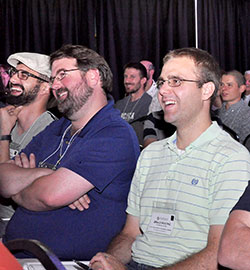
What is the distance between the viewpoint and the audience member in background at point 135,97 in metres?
5.80

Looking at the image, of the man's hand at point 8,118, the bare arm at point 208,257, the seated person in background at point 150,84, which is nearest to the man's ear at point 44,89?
the man's hand at point 8,118

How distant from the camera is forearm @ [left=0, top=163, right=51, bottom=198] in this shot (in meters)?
2.44

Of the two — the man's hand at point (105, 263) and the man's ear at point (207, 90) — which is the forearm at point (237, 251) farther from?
the man's ear at point (207, 90)

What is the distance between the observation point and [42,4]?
7664 millimetres

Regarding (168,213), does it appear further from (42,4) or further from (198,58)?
(42,4)

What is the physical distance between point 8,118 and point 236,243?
2129 mm

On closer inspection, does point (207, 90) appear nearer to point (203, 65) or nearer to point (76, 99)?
point (203, 65)

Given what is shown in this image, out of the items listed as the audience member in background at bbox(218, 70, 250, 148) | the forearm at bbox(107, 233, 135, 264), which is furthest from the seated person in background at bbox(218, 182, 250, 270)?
the audience member in background at bbox(218, 70, 250, 148)

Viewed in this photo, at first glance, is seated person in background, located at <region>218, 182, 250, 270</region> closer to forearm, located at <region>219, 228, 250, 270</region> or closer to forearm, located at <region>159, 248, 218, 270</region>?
forearm, located at <region>219, 228, 250, 270</region>

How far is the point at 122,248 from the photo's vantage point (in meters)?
2.16

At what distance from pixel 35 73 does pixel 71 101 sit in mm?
848

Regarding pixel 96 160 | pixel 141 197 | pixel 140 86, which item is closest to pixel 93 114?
pixel 96 160

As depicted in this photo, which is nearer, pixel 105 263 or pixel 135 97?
pixel 105 263

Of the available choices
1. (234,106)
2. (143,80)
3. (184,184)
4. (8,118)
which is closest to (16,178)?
(8,118)
